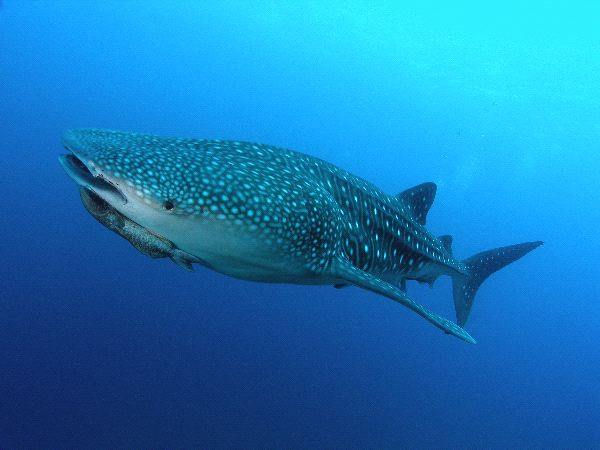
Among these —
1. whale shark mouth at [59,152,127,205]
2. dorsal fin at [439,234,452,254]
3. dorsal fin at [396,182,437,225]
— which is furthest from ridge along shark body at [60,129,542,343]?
dorsal fin at [439,234,452,254]

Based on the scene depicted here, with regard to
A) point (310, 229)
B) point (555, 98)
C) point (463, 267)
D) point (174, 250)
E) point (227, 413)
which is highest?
point (555, 98)

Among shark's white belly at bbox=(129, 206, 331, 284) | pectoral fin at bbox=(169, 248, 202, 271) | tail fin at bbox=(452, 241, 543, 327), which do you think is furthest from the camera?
tail fin at bbox=(452, 241, 543, 327)

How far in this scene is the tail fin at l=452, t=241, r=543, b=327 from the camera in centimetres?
684

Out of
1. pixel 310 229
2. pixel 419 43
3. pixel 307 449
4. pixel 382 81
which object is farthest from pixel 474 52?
pixel 310 229

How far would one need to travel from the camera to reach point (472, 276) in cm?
696

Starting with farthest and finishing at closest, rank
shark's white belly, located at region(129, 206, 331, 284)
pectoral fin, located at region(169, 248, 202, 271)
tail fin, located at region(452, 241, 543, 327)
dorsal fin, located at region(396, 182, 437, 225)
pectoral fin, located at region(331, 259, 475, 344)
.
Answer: tail fin, located at region(452, 241, 543, 327), dorsal fin, located at region(396, 182, 437, 225), pectoral fin, located at region(331, 259, 475, 344), pectoral fin, located at region(169, 248, 202, 271), shark's white belly, located at region(129, 206, 331, 284)

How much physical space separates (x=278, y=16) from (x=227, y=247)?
59532mm

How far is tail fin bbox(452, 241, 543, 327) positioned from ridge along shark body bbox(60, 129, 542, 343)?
2.22 meters

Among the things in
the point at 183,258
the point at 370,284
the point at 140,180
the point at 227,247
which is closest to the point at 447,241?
the point at 370,284

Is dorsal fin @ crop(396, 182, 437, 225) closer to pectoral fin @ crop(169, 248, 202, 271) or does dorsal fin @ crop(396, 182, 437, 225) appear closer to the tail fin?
the tail fin

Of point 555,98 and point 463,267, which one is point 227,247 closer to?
point 463,267

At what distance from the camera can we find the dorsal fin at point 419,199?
20.0ft

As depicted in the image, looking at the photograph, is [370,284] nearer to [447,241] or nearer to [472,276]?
[447,241]

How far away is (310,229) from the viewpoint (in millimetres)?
3752
